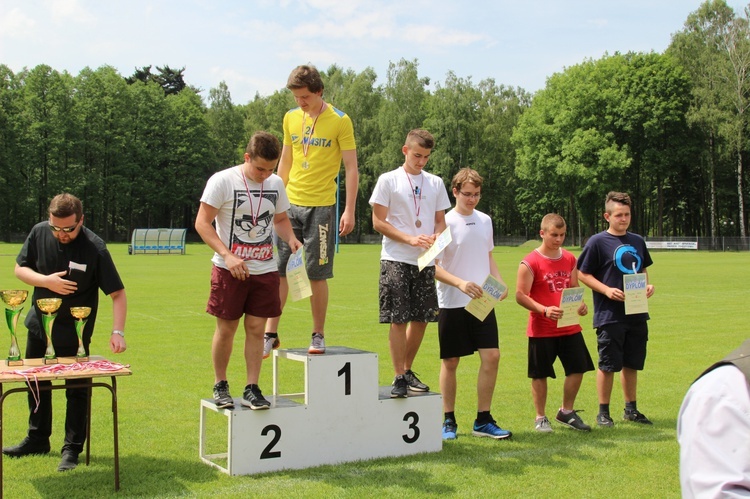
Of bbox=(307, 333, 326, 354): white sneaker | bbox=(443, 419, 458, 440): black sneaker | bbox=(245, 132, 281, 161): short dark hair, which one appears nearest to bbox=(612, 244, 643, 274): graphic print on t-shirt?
bbox=(443, 419, 458, 440): black sneaker

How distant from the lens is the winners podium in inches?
237

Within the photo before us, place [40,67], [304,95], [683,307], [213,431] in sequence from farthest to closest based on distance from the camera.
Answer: [40,67], [683,307], [213,431], [304,95]

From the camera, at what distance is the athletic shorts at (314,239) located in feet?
23.2

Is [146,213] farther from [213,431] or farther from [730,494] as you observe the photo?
[730,494]

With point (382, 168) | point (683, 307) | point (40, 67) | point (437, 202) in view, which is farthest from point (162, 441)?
point (40, 67)

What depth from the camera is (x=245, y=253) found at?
6.25m

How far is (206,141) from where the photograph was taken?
8531 centimetres

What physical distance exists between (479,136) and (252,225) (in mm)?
75552

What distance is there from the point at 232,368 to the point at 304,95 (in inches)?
193

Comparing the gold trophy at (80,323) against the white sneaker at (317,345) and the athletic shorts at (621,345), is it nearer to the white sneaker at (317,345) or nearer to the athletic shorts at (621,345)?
the white sneaker at (317,345)

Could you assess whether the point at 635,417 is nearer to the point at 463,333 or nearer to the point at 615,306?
the point at 615,306

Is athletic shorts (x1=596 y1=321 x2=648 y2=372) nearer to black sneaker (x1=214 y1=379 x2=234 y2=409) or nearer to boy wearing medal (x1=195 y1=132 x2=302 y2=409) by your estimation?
boy wearing medal (x1=195 y1=132 x2=302 y2=409)

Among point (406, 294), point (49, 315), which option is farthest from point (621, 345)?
point (49, 315)

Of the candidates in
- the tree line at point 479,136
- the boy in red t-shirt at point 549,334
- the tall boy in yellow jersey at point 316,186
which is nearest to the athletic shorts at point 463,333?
the boy in red t-shirt at point 549,334
